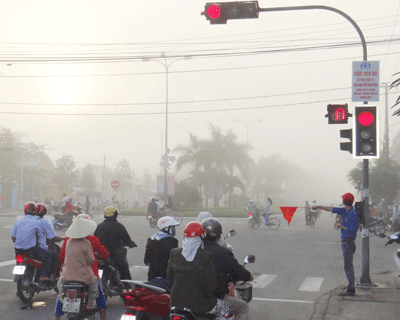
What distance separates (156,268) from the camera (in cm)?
655

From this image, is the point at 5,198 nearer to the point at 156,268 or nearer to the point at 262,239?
the point at 262,239

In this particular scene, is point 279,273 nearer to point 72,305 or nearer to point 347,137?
point 347,137

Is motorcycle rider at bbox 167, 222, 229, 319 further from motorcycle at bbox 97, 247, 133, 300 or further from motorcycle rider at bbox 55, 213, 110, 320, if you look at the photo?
motorcycle at bbox 97, 247, 133, 300

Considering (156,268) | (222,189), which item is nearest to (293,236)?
(156,268)

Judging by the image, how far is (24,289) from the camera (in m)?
8.56

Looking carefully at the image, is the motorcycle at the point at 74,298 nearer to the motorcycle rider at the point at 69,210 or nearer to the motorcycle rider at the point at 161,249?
the motorcycle rider at the point at 161,249

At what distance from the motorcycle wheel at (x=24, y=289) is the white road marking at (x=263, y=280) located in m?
4.50

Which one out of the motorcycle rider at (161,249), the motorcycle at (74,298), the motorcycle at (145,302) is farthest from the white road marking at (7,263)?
the motorcycle at (145,302)

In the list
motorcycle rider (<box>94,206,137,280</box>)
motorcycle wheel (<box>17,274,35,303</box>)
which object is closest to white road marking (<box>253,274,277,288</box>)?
motorcycle rider (<box>94,206,137,280</box>)

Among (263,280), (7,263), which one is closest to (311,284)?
(263,280)

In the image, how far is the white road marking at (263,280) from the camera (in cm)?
1095

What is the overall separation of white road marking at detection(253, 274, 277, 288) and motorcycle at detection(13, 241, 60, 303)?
4408 mm

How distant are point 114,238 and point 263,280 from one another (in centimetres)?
444

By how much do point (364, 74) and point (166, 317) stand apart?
7.06 m
